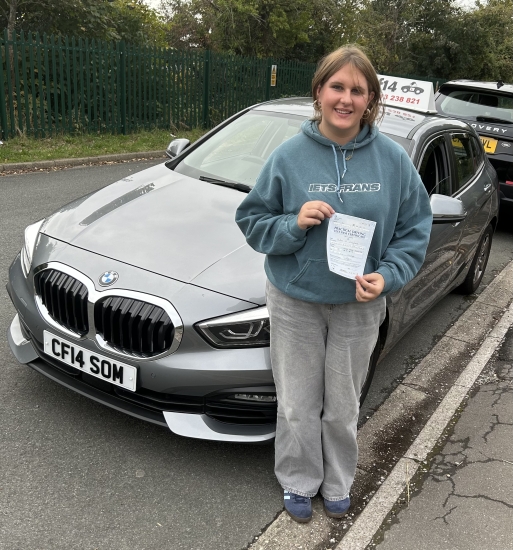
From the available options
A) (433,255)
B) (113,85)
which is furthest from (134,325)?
(113,85)

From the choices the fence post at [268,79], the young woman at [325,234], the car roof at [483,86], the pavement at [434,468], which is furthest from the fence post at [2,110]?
the young woman at [325,234]

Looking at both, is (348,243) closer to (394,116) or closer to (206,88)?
(394,116)

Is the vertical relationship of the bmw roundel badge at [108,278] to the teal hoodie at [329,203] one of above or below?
below

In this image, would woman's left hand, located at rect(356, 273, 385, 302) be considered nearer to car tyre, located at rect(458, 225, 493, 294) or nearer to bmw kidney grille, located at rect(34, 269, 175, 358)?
bmw kidney grille, located at rect(34, 269, 175, 358)

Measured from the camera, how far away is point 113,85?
465 inches

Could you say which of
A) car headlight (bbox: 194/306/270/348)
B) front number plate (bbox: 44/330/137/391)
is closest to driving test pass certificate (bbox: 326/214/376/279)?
car headlight (bbox: 194/306/270/348)

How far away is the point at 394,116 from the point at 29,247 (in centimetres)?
244

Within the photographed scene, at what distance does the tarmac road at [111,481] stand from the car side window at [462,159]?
1848mm

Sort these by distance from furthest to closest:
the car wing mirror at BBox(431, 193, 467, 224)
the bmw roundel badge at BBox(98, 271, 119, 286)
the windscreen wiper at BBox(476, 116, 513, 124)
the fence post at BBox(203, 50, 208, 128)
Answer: the fence post at BBox(203, 50, 208, 128) < the windscreen wiper at BBox(476, 116, 513, 124) < the car wing mirror at BBox(431, 193, 467, 224) < the bmw roundel badge at BBox(98, 271, 119, 286)

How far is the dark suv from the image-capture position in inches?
274

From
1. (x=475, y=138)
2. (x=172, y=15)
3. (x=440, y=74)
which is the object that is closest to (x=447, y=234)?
(x=475, y=138)

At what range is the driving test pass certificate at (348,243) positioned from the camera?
6.60 feet

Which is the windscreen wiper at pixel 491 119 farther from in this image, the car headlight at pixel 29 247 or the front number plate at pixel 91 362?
the front number plate at pixel 91 362

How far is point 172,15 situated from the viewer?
2123 centimetres
